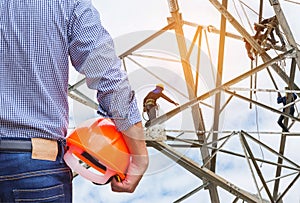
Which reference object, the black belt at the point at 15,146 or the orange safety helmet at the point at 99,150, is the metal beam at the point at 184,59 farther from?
the black belt at the point at 15,146

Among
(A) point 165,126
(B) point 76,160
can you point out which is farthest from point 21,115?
(A) point 165,126

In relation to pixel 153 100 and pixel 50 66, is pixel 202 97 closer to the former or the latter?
pixel 153 100

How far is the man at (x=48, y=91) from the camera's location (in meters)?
1.50

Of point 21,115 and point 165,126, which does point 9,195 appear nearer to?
point 21,115

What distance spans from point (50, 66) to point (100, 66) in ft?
0.48

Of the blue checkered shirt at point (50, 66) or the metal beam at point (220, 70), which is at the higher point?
the blue checkered shirt at point (50, 66)

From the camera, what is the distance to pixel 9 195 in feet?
4.90

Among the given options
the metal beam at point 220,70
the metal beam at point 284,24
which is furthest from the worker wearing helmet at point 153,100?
the metal beam at point 284,24

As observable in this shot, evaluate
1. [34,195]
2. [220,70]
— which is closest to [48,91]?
[34,195]

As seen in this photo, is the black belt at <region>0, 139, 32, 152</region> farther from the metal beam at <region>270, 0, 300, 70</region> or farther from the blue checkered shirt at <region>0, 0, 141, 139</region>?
the metal beam at <region>270, 0, 300, 70</region>

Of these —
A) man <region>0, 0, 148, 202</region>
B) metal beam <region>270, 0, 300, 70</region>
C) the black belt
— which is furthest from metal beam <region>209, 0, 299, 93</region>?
the black belt

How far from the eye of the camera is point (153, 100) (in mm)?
5609

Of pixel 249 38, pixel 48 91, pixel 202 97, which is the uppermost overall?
pixel 48 91

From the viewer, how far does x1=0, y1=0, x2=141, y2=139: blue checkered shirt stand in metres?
1.56
